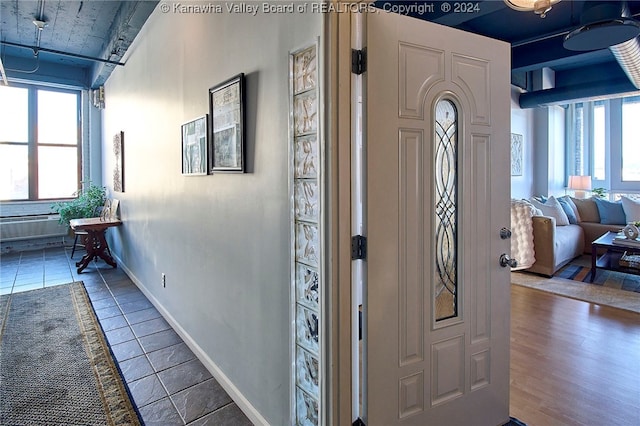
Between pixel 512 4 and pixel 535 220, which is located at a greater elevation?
pixel 512 4

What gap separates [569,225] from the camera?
5770 millimetres

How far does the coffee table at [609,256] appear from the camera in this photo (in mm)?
4184

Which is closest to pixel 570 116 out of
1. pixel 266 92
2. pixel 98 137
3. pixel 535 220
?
pixel 535 220

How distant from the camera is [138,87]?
404 centimetres

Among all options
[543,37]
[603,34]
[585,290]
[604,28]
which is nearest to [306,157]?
[604,28]

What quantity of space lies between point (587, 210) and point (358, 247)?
21.6ft

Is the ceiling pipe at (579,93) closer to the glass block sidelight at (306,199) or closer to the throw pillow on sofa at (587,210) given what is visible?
the throw pillow on sofa at (587,210)

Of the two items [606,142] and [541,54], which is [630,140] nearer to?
[606,142]

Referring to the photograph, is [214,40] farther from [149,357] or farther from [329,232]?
[149,357]

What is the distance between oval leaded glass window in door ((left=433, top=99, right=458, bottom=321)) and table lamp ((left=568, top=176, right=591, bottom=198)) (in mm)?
7485

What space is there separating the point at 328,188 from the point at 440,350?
0.97m

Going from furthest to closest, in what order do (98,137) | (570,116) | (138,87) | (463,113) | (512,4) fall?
1. (570,116)
2. (98,137)
3. (138,87)
4. (512,4)
5. (463,113)

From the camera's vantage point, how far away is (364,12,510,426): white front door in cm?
151

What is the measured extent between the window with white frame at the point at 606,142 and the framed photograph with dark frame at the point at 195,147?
875cm
